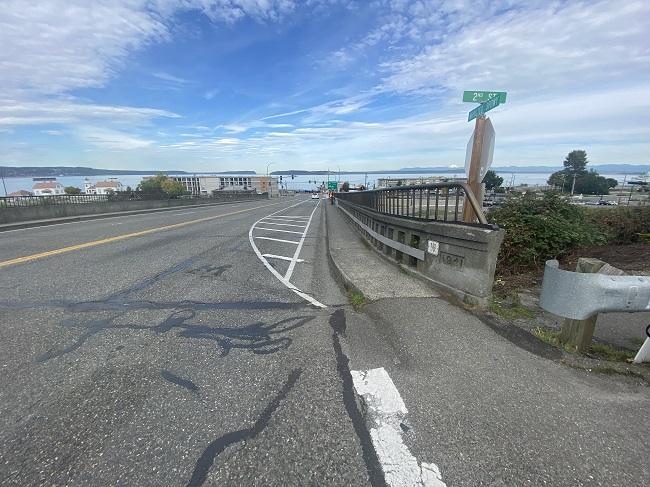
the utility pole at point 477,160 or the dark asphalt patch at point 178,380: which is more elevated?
the utility pole at point 477,160

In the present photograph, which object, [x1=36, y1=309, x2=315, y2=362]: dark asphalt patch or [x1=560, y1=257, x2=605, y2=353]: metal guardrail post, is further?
[x1=36, y1=309, x2=315, y2=362]: dark asphalt patch

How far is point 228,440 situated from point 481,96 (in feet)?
19.5

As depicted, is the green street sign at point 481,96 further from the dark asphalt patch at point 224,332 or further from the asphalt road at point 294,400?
the dark asphalt patch at point 224,332

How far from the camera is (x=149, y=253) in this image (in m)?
7.88

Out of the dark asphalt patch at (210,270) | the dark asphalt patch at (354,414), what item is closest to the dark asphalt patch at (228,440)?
the dark asphalt patch at (354,414)

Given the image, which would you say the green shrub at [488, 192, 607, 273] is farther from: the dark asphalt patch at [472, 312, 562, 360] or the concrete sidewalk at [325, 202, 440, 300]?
the dark asphalt patch at [472, 312, 562, 360]

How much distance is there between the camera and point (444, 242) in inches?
186

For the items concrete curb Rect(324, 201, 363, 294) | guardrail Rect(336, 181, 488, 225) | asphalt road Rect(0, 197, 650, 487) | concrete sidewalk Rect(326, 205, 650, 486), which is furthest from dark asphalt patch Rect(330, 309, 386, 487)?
guardrail Rect(336, 181, 488, 225)

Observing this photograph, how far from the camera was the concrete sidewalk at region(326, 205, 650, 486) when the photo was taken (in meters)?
1.88

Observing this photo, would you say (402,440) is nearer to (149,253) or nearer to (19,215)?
(149,253)

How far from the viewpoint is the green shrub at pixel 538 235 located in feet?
19.9

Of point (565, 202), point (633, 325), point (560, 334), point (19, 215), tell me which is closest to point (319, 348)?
point (560, 334)

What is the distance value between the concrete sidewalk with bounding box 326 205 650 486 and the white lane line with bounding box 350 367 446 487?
0.05 metres

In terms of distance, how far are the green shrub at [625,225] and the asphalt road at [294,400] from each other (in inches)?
246
